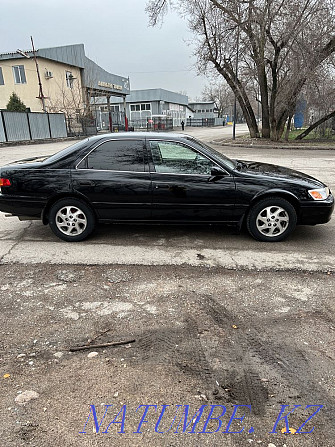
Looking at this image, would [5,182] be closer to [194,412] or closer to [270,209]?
[270,209]

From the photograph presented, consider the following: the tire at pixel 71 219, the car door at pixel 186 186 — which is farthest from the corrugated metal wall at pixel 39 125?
the car door at pixel 186 186

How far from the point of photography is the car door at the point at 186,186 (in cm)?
479

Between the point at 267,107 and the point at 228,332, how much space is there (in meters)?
22.7

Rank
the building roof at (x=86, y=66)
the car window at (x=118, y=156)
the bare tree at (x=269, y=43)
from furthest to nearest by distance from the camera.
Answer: the building roof at (x=86, y=66)
the bare tree at (x=269, y=43)
the car window at (x=118, y=156)

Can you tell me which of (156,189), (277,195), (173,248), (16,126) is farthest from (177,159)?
(16,126)

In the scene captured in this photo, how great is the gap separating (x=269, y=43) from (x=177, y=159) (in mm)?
20447

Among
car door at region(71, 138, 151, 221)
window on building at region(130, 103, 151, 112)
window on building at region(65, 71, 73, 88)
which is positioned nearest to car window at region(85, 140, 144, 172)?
car door at region(71, 138, 151, 221)

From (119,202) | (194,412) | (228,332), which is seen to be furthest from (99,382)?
(119,202)

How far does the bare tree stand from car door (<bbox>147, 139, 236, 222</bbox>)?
16.6 metres

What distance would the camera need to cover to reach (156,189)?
15.8 feet

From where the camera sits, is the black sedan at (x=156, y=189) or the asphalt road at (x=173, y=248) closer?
the asphalt road at (x=173, y=248)

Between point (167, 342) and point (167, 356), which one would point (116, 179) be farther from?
point (167, 356)

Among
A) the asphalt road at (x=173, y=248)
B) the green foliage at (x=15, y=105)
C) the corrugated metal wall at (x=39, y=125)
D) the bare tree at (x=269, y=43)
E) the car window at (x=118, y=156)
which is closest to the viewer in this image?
the asphalt road at (x=173, y=248)

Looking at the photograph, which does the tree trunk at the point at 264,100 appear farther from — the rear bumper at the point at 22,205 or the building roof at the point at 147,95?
the building roof at the point at 147,95
